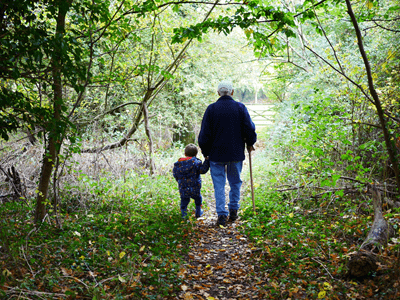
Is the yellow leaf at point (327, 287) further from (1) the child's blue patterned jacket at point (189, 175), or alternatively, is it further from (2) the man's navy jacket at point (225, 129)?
(1) the child's blue patterned jacket at point (189, 175)

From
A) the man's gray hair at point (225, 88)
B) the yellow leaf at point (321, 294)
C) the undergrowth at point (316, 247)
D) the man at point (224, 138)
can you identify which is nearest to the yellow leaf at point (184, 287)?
the undergrowth at point (316, 247)

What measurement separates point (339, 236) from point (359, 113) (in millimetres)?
2599

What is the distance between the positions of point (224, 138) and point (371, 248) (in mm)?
2794

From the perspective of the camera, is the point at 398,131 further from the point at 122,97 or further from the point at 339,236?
the point at 122,97

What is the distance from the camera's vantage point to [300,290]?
3.19m

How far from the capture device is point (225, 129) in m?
5.52

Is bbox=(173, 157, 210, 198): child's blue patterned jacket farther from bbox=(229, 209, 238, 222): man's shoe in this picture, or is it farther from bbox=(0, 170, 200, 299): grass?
bbox=(229, 209, 238, 222): man's shoe

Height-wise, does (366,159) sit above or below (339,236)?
above

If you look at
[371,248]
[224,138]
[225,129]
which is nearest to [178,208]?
[224,138]

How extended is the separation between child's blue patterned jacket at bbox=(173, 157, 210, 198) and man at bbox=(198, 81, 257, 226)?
0.26m

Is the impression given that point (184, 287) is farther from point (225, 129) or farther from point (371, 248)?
point (225, 129)

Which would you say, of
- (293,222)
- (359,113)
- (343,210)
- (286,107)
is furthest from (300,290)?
(286,107)

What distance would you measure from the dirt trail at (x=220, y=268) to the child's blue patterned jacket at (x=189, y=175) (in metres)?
0.64

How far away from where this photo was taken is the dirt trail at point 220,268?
3.48 meters
